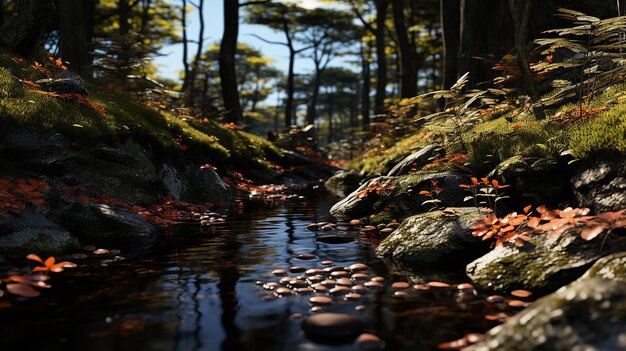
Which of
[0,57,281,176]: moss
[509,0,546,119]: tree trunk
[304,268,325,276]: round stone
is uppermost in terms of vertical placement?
[509,0,546,119]: tree trunk

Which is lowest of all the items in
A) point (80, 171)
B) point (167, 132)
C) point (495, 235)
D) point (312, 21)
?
point (495, 235)

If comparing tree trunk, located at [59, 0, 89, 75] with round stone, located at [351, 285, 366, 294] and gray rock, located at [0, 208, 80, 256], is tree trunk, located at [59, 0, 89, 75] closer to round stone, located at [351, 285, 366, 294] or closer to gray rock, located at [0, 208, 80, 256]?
gray rock, located at [0, 208, 80, 256]

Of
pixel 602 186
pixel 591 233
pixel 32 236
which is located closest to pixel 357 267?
pixel 591 233

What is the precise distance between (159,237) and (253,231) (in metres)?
1.26

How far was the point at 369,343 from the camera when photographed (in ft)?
8.67

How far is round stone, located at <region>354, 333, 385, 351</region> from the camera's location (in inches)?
102

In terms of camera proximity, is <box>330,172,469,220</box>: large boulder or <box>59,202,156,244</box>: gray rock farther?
<box>330,172,469,220</box>: large boulder

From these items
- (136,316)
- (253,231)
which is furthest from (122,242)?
(136,316)

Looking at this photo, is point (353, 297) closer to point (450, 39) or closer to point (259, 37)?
point (450, 39)

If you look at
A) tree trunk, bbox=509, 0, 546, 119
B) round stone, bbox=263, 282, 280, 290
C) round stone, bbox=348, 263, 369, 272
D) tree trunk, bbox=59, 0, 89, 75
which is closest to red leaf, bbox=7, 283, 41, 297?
round stone, bbox=263, 282, 280, 290

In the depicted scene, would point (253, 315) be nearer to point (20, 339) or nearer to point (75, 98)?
point (20, 339)

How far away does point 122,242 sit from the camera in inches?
210

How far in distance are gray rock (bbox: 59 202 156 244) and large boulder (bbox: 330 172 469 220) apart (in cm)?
330

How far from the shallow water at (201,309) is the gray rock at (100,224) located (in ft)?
2.69
